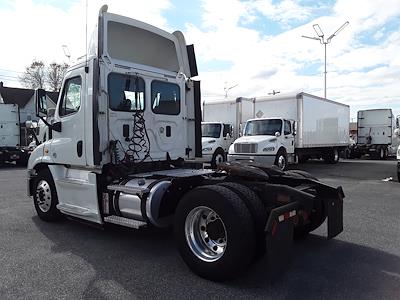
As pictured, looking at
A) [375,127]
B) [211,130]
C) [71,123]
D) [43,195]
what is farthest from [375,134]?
[71,123]

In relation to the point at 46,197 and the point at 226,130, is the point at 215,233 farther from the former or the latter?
the point at 226,130

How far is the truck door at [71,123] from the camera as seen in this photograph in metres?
6.18

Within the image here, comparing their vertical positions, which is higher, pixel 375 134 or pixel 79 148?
pixel 375 134

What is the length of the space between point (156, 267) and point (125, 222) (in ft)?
2.88

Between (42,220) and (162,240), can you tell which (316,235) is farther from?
(42,220)

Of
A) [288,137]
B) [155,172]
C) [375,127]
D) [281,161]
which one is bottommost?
[281,161]

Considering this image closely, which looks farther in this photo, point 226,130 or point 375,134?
point 375,134

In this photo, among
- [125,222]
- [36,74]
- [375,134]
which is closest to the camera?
[125,222]

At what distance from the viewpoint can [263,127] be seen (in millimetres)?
17312

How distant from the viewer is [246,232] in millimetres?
4211

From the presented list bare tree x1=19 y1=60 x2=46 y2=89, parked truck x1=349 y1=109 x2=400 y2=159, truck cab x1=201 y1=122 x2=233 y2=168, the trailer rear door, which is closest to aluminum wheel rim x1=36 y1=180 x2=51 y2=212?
truck cab x1=201 y1=122 x2=233 y2=168

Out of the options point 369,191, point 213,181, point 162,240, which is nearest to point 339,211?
point 213,181

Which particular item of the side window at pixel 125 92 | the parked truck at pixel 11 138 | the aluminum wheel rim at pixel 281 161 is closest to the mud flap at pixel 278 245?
the side window at pixel 125 92

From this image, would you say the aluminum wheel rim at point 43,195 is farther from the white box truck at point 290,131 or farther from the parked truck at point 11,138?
the parked truck at point 11,138
